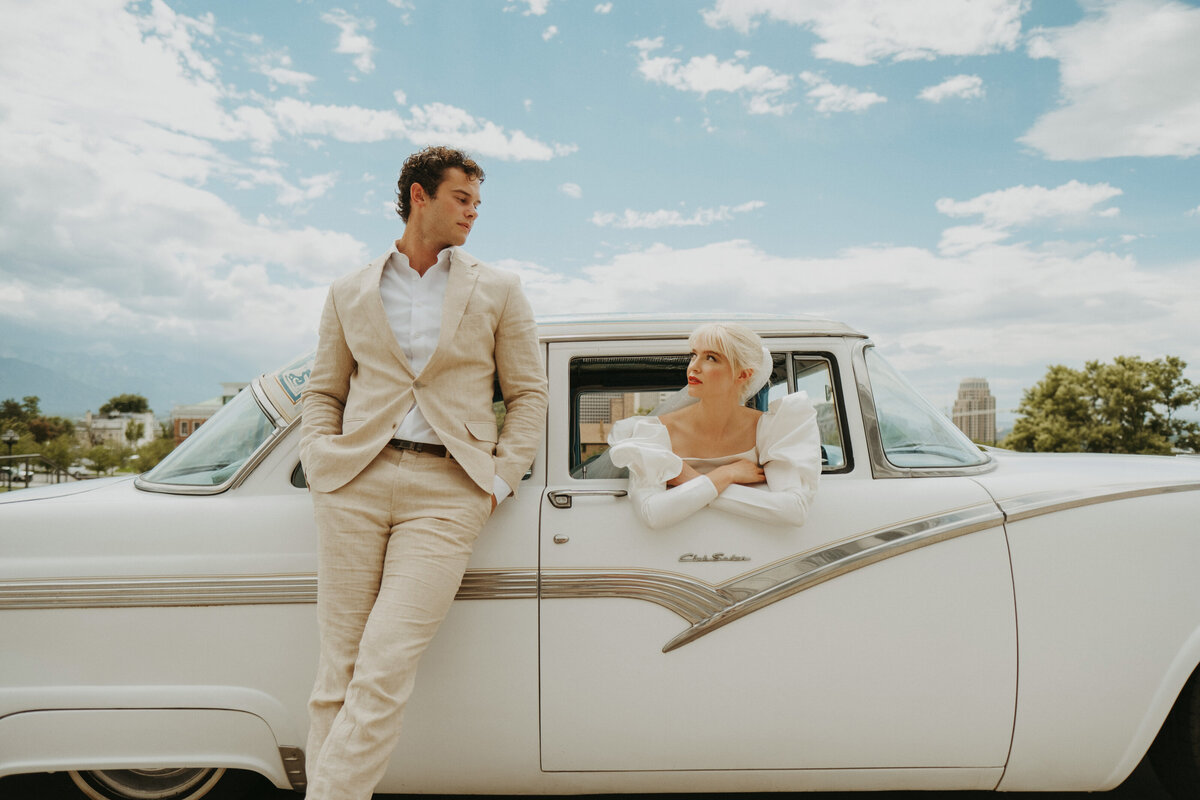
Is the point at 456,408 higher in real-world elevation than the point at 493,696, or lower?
higher

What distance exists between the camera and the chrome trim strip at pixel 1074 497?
2.26 metres

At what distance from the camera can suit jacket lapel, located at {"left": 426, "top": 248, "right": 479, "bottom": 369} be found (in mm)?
2148

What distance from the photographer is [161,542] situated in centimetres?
225

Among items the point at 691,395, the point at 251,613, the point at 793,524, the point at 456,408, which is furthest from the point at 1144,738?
the point at 251,613

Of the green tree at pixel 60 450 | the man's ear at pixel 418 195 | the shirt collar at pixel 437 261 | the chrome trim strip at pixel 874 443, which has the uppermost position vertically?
the man's ear at pixel 418 195

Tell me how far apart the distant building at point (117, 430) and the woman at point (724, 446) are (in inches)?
6768

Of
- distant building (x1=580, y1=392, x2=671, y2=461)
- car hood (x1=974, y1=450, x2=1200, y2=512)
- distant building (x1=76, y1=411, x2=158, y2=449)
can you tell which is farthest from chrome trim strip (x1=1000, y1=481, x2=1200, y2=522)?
distant building (x1=76, y1=411, x2=158, y2=449)

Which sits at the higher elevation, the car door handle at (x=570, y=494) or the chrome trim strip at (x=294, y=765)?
the car door handle at (x=570, y=494)

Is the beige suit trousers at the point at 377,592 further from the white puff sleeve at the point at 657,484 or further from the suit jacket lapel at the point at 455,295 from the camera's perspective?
the white puff sleeve at the point at 657,484

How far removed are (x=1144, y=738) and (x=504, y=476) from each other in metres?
2.21

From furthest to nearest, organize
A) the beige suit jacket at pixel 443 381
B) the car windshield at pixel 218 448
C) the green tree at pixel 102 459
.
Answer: the green tree at pixel 102 459 → the car windshield at pixel 218 448 → the beige suit jacket at pixel 443 381

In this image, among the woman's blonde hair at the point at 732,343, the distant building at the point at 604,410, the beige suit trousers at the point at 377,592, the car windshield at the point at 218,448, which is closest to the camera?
the beige suit trousers at the point at 377,592

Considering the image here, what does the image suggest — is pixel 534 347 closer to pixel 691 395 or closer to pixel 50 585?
pixel 691 395

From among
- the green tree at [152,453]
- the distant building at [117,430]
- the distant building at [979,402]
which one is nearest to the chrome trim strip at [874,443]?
the distant building at [979,402]
